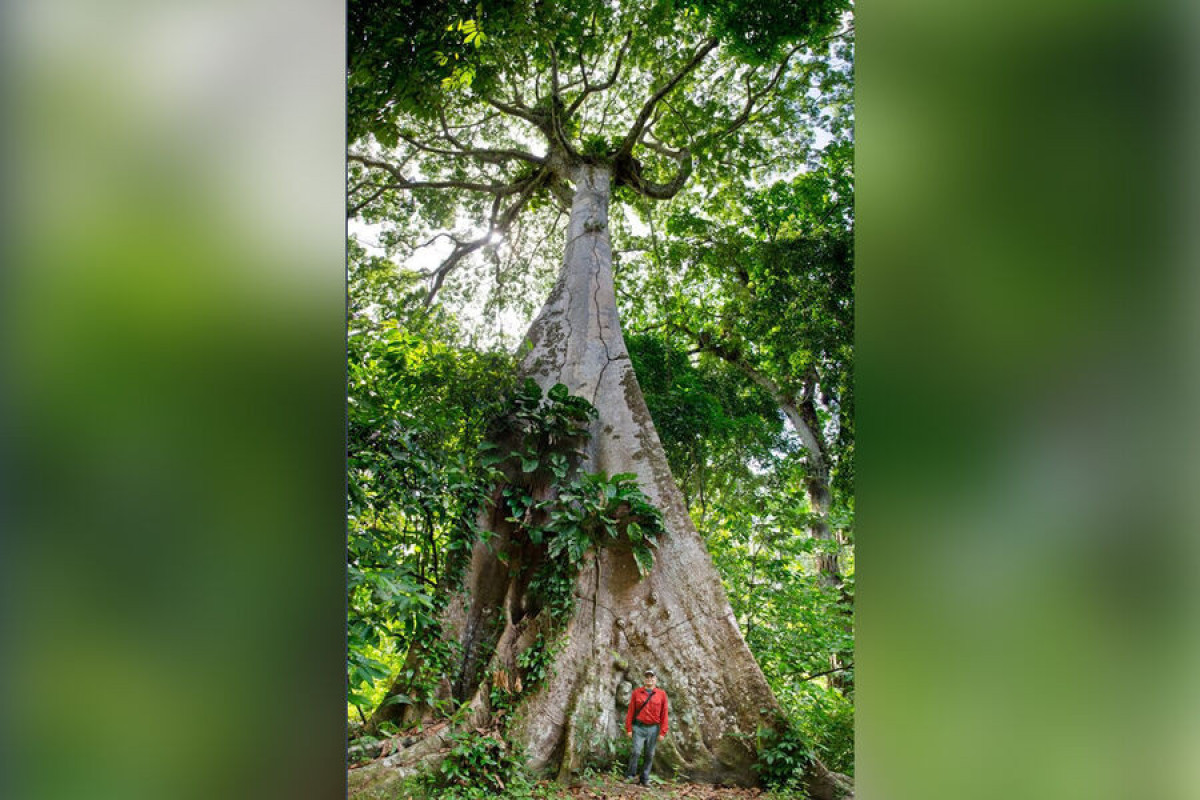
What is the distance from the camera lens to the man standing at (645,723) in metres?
3.91

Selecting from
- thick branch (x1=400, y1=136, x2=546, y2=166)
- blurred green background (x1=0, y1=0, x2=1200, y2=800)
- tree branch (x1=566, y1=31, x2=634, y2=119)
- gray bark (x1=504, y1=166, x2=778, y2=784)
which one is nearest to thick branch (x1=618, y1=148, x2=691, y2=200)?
tree branch (x1=566, y1=31, x2=634, y2=119)

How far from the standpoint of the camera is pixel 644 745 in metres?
3.95

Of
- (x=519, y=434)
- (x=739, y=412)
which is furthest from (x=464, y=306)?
(x=739, y=412)

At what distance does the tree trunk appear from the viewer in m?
3.93

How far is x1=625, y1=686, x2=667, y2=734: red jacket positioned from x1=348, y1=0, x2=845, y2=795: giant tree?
104mm

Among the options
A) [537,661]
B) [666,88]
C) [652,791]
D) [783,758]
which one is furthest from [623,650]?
[666,88]

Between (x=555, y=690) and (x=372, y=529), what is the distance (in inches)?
63.9
